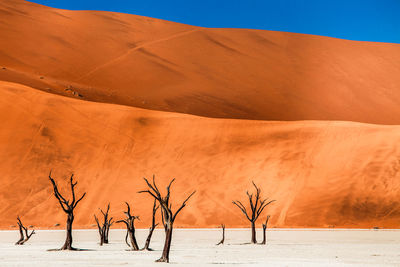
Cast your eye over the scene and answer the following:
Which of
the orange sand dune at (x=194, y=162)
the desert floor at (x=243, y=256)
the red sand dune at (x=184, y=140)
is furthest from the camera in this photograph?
the red sand dune at (x=184, y=140)

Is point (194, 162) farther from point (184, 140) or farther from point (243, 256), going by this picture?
point (243, 256)

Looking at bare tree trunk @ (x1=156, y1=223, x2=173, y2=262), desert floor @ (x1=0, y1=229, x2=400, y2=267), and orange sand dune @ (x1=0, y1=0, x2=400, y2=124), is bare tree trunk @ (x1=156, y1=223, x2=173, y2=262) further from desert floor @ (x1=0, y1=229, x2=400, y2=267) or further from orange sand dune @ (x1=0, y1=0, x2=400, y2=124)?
orange sand dune @ (x1=0, y1=0, x2=400, y2=124)

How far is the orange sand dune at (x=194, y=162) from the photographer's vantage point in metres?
36.0

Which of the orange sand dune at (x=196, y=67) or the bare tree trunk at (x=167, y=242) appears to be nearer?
the bare tree trunk at (x=167, y=242)

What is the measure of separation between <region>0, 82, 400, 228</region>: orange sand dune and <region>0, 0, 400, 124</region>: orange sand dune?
944 centimetres

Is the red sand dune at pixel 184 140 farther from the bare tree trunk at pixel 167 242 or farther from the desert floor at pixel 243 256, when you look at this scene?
the bare tree trunk at pixel 167 242

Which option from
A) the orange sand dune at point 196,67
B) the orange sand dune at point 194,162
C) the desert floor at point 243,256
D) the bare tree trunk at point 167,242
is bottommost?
the desert floor at point 243,256

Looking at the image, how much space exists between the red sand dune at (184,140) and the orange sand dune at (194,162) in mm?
79

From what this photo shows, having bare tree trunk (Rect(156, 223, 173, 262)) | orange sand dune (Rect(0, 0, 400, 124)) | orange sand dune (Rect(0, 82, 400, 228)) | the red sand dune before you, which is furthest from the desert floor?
orange sand dune (Rect(0, 0, 400, 124))

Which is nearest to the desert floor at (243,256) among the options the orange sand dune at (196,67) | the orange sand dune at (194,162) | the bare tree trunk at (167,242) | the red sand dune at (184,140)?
the bare tree trunk at (167,242)

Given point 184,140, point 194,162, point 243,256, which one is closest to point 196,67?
point 184,140

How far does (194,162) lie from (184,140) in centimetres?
289

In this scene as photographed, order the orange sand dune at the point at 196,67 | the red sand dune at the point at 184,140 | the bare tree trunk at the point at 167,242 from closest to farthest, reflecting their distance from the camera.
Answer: the bare tree trunk at the point at 167,242 → the red sand dune at the point at 184,140 → the orange sand dune at the point at 196,67

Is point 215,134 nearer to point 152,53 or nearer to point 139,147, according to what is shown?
point 139,147
